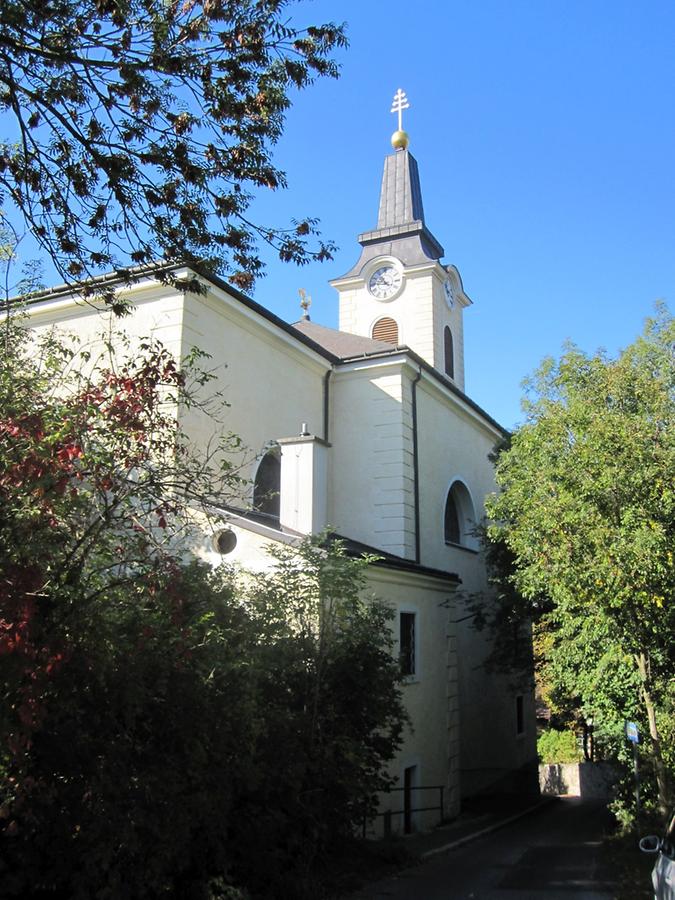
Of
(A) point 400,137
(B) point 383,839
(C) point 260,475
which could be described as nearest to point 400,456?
(C) point 260,475

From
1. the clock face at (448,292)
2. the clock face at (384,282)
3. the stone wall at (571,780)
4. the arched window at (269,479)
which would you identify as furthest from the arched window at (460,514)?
the stone wall at (571,780)

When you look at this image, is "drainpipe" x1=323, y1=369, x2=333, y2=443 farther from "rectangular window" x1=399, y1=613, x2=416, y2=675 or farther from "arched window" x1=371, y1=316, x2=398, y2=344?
"arched window" x1=371, y1=316, x2=398, y2=344

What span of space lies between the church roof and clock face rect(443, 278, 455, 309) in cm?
522

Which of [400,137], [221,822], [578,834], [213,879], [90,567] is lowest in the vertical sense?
[578,834]

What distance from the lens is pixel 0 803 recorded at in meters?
5.29

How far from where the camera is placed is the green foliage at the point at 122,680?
189 inches

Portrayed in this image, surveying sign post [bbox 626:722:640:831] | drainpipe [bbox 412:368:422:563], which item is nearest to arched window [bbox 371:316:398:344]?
drainpipe [bbox 412:368:422:563]

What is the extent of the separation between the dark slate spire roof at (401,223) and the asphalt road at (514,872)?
58.7 ft

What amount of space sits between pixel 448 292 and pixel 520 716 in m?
14.3

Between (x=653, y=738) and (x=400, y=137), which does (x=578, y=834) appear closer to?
(x=653, y=738)

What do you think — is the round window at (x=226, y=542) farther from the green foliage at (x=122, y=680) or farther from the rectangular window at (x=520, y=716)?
the rectangular window at (x=520, y=716)

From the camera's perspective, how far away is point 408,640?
15.1 meters

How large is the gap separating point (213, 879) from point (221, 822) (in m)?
0.64

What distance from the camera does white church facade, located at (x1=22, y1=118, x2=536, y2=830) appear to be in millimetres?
14055
